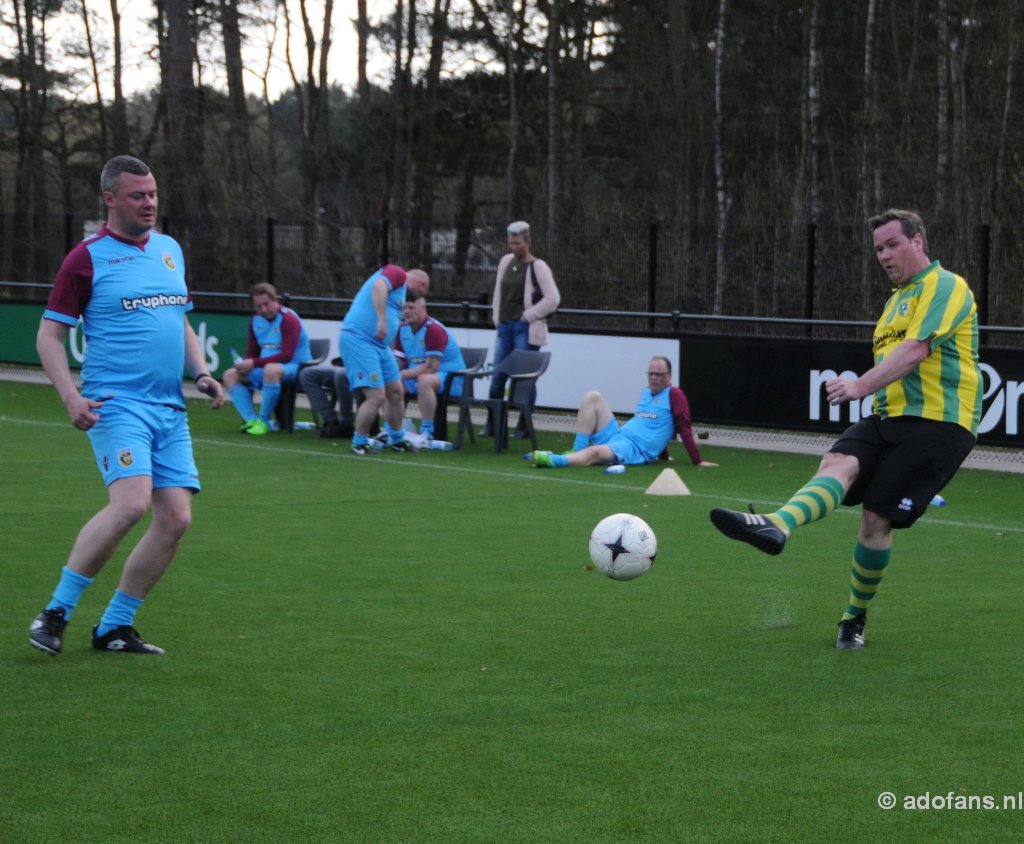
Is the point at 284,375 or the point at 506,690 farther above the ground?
the point at 284,375

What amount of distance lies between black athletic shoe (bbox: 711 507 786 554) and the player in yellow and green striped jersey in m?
0.24

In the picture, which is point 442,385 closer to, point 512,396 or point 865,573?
point 512,396

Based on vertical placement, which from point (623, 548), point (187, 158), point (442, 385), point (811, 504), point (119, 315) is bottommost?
point (442, 385)

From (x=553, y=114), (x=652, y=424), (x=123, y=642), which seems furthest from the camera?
(x=553, y=114)

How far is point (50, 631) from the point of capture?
6.15 meters

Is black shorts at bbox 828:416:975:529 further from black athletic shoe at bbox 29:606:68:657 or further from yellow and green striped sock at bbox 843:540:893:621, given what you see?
black athletic shoe at bbox 29:606:68:657

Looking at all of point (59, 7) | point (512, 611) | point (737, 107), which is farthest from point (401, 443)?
point (59, 7)

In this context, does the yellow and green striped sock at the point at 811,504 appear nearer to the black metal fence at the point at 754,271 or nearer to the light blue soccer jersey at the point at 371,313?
the light blue soccer jersey at the point at 371,313

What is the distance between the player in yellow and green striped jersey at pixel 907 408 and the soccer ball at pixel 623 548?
3.66 ft

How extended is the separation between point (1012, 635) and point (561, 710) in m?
2.52

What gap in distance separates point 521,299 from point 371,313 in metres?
2.07

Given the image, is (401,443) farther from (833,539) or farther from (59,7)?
(59,7)

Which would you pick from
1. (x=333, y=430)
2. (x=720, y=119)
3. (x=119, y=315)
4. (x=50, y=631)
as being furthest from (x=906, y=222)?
(x=720, y=119)

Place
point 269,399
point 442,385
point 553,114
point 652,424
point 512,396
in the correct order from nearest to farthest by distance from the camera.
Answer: point 652,424, point 512,396, point 442,385, point 269,399, point 553,114
